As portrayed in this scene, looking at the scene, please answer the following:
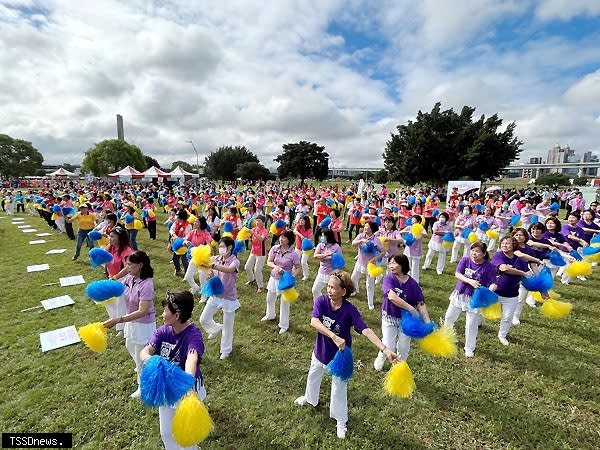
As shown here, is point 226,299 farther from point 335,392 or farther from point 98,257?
point 335,392

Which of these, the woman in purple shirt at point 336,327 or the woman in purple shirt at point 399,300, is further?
the woman in purple shirt at point 399,300

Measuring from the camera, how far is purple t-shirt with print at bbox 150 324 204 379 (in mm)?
2783

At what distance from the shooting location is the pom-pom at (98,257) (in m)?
4.93

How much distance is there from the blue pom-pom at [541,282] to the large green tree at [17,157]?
83.6 metres

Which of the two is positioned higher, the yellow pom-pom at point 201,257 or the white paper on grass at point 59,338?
the yellow pom-pom at point 201,257

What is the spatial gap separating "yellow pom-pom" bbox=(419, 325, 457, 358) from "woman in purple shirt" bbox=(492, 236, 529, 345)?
2.42 meters

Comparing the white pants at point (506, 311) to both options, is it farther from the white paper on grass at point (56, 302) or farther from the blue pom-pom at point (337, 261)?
the white paper on grass at point (56, 302)

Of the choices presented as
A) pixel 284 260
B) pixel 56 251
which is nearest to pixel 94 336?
pixel 284 260

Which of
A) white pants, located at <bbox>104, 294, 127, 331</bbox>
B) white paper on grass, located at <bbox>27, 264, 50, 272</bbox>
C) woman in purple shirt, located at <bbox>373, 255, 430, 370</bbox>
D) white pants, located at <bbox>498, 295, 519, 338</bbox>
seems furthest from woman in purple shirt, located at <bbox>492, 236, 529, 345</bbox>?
white paper on grass, located at <bbox>27, 264, 50, 272</bbox>

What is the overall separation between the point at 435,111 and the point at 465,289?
37559mm

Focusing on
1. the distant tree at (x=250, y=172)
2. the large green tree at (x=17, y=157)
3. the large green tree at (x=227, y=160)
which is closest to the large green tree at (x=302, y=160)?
the distant tree at (x=250, y=172)

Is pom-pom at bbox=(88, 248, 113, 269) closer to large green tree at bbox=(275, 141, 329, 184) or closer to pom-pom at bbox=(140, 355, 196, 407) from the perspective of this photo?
pom-pom at bbox=(140, 355, 196, 407)

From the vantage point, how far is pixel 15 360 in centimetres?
507

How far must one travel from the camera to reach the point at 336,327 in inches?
131
